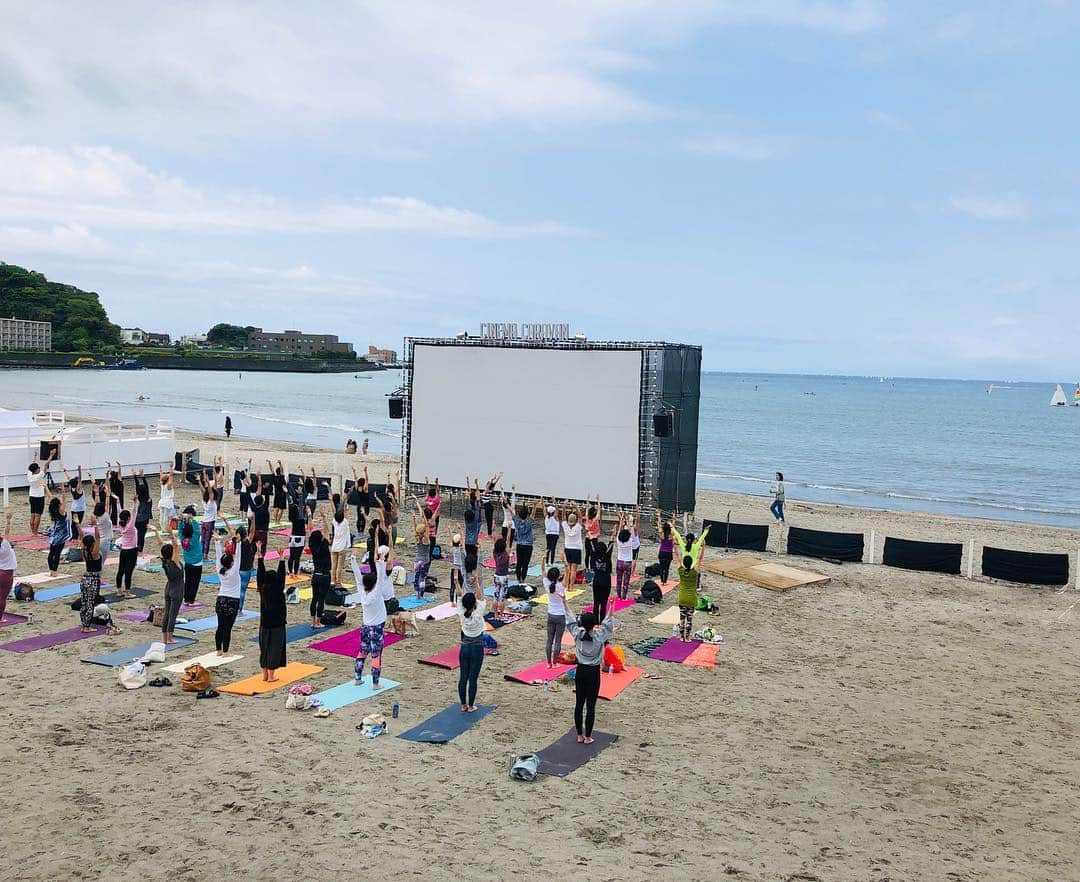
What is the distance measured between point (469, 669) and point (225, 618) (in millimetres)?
3736

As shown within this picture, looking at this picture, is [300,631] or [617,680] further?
[300,631]

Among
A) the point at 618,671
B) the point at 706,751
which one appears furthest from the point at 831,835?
the point at 618,671

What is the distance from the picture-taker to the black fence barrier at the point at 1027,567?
720 inches

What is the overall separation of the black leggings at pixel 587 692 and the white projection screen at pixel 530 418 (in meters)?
12.9

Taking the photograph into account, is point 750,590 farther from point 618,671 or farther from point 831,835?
point 831,835

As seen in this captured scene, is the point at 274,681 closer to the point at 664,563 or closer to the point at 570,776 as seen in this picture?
the point at 570,776

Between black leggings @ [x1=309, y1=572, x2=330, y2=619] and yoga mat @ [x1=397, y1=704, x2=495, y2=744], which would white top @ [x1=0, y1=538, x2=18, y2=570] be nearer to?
black leggings @ [x1=309, y1=572, x2=330, y2=619]

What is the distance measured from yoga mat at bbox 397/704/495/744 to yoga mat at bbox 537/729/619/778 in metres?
1.04

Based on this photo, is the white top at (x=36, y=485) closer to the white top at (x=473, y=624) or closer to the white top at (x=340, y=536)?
the white top at (x=340, y=536)

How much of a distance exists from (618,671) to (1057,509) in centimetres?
3565

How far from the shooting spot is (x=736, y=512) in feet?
99.5

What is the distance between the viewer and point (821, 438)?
8106 cm

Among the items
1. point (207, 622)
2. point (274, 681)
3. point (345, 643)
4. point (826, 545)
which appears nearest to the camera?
point (274, 681)

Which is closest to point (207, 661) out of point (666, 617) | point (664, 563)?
point (666, 617)
